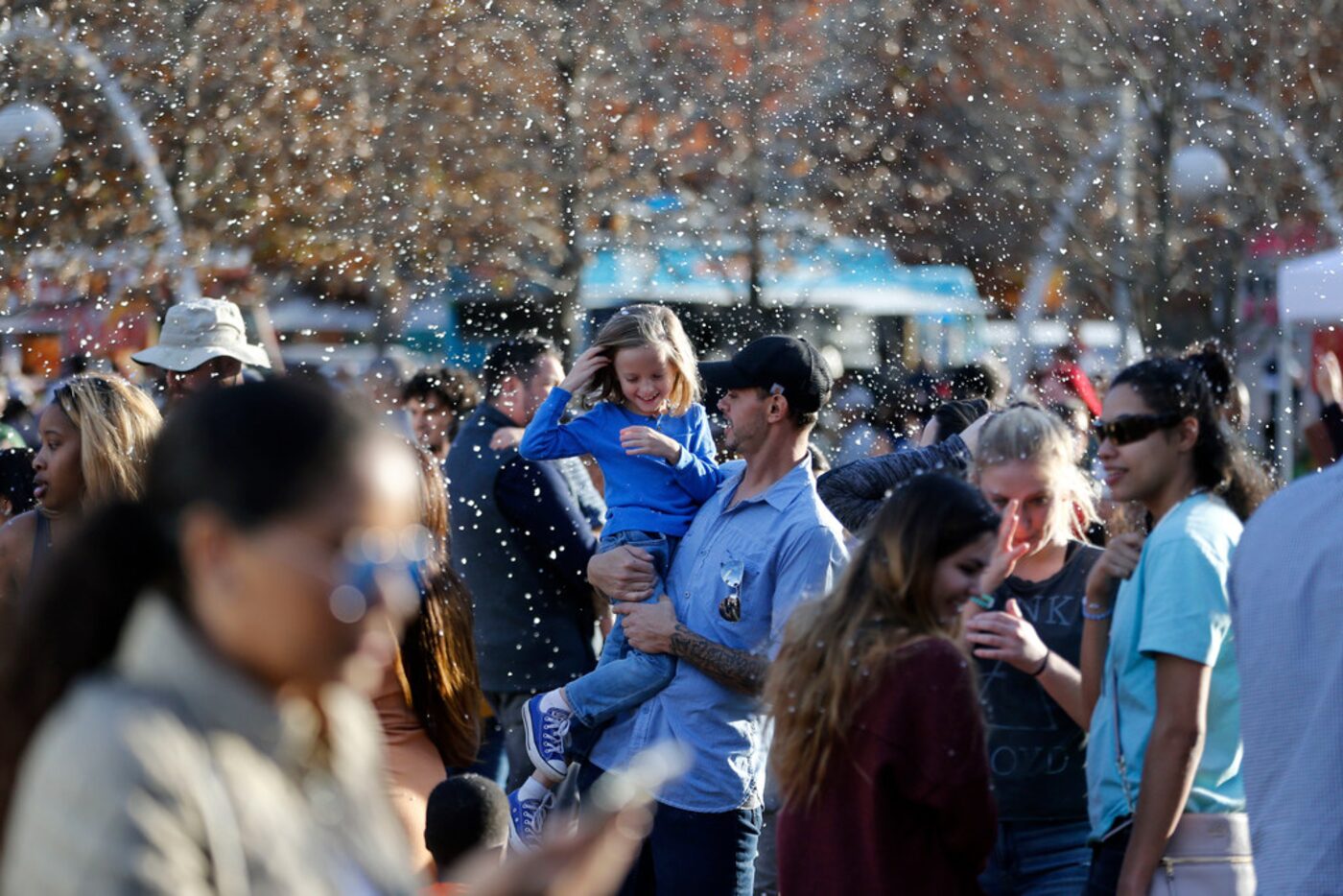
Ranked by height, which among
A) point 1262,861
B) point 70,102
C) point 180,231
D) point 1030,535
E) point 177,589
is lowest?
point 1262,861

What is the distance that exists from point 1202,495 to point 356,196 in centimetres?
1658

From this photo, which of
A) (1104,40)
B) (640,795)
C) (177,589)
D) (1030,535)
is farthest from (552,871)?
(1104,40)

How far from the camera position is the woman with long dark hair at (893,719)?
307 cm

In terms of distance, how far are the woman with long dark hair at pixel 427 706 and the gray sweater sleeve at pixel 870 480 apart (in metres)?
1.36

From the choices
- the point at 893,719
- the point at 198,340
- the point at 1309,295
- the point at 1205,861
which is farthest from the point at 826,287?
the point at 893,719

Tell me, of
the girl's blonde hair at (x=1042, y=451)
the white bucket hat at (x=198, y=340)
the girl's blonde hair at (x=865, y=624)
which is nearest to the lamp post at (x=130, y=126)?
the white bucket hat at (x=198, y=340)

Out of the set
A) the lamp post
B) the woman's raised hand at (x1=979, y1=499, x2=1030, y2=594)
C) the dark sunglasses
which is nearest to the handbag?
the woman's raised hand at (x1=979, y1=499, x2=1030, y2=594)

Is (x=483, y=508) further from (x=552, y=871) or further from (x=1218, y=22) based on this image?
(x=1218, y=22)

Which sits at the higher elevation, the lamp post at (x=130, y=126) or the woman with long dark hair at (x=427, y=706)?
the lamp post at (x=130, y=126)

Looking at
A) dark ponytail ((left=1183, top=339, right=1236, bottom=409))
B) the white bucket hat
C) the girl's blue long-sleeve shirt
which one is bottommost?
the girl's blue long-sleeve shirt

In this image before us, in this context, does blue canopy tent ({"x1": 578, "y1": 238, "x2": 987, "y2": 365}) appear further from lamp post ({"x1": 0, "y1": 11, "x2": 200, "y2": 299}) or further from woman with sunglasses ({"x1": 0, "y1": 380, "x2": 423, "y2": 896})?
woman with sunglasses ({"x1": 0, "y1": 380, "x2": 423, "y2": 896})

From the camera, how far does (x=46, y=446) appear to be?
4.57m

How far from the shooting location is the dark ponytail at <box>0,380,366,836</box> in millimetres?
1617

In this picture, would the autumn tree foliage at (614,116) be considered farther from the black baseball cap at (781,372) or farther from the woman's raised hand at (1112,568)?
the woman's raised hand at (1112,568)
